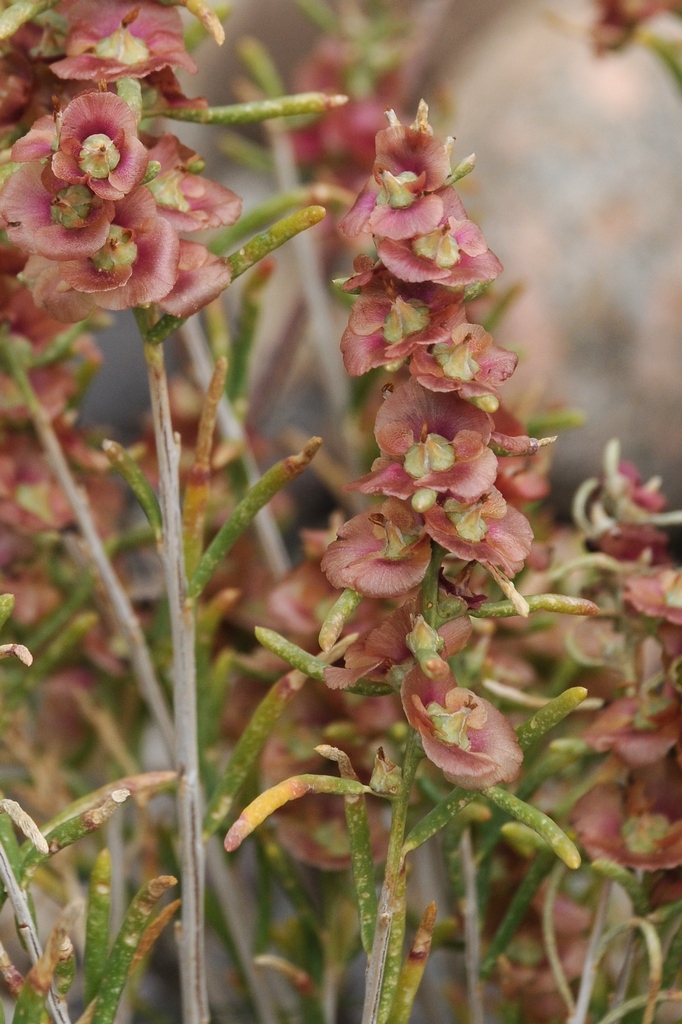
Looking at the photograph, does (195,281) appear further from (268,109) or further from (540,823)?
(540,823)

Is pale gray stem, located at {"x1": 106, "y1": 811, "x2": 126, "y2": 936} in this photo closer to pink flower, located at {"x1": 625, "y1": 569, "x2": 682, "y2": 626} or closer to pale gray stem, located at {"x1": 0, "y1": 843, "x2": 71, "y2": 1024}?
pale gray stem, located at {"x1": 0, "y1": 843, "x2": 71, "y2": 1024}

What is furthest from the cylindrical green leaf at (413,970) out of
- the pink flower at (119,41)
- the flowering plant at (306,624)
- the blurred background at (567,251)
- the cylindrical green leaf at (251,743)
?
the blurred background at (567,251)

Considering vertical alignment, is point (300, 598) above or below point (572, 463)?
above

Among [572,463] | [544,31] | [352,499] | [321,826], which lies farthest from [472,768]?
[544,31]

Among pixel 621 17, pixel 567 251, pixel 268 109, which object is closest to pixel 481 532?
pixel 268 109

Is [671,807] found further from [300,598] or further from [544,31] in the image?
[544,31]

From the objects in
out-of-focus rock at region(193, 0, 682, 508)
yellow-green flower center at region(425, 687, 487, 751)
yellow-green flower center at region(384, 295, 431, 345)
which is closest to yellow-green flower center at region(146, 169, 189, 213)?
yellow-green flower center at region(384, 295, 431, 345)
